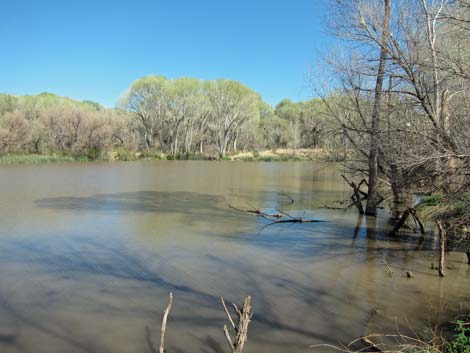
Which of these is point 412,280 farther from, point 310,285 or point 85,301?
point 85,301

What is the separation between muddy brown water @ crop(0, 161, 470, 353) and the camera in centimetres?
441

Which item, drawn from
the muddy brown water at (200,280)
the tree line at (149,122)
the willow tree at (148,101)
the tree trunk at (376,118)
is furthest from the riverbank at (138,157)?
the muddy brown water at (200,280)

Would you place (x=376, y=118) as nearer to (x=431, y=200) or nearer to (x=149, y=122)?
(x=431, y=200)

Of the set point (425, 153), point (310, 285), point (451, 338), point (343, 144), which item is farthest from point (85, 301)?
point (343, 144)

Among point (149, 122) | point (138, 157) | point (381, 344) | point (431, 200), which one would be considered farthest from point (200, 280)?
point (149, 122)

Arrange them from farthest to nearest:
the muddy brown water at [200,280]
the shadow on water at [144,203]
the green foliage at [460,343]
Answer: the shadow on water at [144,203], the muddy brown water at [200,280], the green foliage at [460,343]

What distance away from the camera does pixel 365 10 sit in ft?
28.3

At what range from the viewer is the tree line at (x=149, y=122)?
130ft

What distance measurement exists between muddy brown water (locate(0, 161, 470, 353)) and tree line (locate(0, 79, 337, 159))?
30.1 m

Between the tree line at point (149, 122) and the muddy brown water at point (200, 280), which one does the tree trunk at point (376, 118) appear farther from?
the tree line at point (149, 122)

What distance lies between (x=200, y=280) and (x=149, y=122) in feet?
154

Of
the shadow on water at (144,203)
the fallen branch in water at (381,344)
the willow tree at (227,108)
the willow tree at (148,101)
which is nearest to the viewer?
the fallen branch in water at (381,344)

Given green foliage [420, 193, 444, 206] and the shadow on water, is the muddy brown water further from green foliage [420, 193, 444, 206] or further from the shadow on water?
green foliage [420, 193, 444, 206]

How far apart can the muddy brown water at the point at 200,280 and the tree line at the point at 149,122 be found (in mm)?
30064
